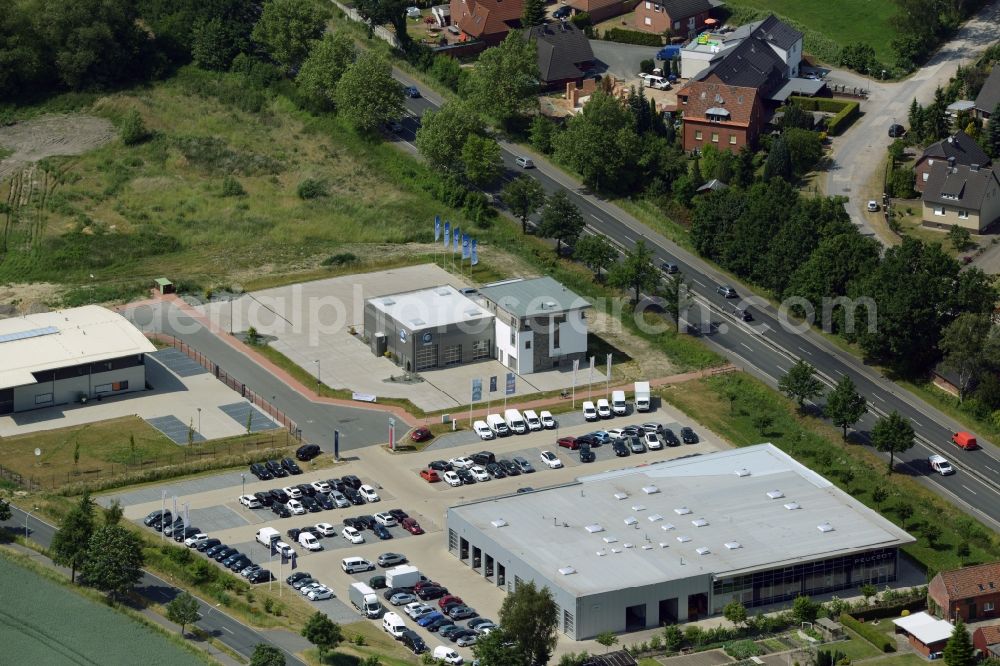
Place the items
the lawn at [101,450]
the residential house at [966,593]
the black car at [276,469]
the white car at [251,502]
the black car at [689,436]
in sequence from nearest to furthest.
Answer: the residential house at [966,593] → the white car at [251,502] → the black car at [276,469] → the lawn at [101,450] → the black car at [689,436]

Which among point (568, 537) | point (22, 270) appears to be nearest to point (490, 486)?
point (568, 537)

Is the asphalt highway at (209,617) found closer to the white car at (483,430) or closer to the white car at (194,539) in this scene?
the white car at (194,539)

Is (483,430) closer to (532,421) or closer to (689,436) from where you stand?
(532,421)

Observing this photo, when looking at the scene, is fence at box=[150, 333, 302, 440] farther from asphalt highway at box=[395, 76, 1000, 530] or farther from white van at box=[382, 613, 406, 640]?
asphalt highway at box=[395, 76, 1000, 530]

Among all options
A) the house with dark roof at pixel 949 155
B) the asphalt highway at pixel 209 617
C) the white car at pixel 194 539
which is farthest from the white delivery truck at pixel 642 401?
the asphalt highway at pixel 209 617

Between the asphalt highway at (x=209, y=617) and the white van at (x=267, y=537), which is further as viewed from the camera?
the white van at (x=267, y=537)
